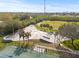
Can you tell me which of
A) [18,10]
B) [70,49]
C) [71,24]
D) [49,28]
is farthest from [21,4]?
[70,49]

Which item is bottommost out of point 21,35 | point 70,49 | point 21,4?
point 70,49

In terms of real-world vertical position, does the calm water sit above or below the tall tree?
below

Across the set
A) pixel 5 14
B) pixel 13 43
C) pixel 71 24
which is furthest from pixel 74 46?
pixel 5 14

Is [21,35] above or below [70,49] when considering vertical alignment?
above

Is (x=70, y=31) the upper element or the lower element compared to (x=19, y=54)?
upper

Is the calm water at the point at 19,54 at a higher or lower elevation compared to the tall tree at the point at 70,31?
lower

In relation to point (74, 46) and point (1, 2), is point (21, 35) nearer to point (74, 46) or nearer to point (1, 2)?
point (1, 2)

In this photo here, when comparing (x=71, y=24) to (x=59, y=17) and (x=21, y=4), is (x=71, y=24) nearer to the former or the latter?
(x=59, y=17)
